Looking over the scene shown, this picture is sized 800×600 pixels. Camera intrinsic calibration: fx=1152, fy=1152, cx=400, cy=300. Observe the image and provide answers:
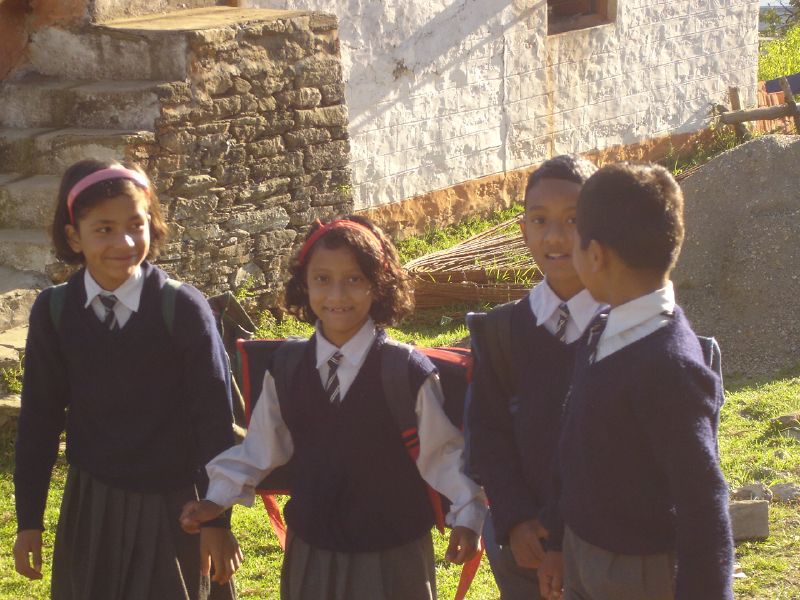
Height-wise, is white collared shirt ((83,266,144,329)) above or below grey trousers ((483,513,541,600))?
above

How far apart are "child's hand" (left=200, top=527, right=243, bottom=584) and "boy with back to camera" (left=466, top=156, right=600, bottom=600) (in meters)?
0.65

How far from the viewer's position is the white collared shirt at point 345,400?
8.58 ft

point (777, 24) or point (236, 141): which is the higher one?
point (777, 24)

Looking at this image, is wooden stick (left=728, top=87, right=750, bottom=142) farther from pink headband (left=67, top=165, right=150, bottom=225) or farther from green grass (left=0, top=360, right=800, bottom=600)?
pink headband (left=67, top=165, right=150, bottom=225)

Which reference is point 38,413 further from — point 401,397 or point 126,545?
point 401,397

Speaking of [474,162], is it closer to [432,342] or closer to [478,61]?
[478,61]

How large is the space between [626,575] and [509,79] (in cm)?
768

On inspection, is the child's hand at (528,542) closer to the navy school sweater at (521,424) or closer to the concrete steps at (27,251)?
the navy school sweater at (521,424)

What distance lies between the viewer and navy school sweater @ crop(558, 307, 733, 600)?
6.82ft

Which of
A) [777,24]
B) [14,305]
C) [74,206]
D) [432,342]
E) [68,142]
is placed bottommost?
[432,342]

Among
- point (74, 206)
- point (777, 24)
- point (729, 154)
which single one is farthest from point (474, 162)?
point (777, 24)

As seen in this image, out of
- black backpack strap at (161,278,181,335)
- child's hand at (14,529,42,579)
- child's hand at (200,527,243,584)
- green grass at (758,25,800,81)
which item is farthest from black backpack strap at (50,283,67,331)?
green grass at (758,25,800,81)

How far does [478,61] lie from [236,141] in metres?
3.33

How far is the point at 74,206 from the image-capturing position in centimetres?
287
